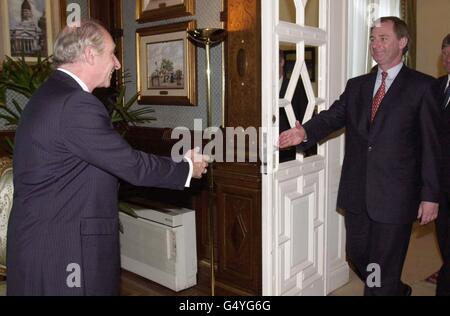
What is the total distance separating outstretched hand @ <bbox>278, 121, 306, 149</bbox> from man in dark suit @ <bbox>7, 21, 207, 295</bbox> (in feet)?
3.46

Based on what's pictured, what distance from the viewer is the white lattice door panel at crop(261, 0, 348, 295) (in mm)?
2678

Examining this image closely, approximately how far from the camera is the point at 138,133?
4156 mm

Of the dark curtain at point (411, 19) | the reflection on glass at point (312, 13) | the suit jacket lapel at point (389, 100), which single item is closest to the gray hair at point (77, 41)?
the suit jacket lapel at point (389, 100)

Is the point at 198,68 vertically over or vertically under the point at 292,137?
over

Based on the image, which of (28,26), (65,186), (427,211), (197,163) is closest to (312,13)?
(427,211)

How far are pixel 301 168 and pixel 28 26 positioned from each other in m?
2.33

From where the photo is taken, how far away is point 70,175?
69.3 inches

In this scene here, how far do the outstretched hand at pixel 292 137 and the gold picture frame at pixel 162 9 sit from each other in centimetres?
136

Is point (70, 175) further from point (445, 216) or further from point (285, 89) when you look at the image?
point (445, 216)

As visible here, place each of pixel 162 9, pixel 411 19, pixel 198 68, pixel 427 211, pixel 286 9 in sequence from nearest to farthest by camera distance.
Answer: pixel 427 211 < pixel 286 9 < pixel 198 68 < pixel 162 9 < pixel 411 19

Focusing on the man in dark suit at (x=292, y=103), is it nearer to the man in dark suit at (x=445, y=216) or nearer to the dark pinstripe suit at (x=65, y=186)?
the man in dark suit at (x=445, y=216)

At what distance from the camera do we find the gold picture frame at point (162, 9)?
3.63 m

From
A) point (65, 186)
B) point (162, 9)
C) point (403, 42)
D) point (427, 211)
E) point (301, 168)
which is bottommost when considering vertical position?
point (427, 211)
